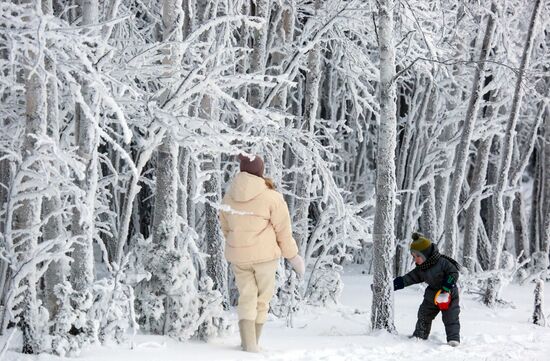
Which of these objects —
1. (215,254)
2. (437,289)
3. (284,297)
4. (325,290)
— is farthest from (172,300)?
(325,290)

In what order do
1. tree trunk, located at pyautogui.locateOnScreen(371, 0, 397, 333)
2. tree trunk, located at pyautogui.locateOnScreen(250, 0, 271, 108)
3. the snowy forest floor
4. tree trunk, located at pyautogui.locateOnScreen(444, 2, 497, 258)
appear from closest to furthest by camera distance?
1. the snowy forest floor
2. tree trunk, located at pyautogui.locateOnScreen(371, 0, 397, 333)
3. tree trunk, located at pyautogui.locateOnScreen(250, 0, 271, 108)
4. tree trunk, located at pyautogui.locateOnScreen(444, 2, 497, 258)

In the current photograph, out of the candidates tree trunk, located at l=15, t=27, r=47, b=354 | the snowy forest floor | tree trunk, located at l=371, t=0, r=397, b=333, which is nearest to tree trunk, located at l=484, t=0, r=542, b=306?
the snowy forest floor

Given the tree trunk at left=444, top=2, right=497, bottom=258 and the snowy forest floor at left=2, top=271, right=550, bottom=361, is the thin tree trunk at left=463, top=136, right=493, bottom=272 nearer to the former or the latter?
the tree trunk at left=444, top=2, right=497, bottom=258

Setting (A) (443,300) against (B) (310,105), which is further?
(B) (310,105)

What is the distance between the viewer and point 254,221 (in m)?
6.70

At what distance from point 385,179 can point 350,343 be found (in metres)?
1.99

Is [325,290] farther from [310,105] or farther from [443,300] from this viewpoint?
[443,300]

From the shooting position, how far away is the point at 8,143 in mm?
9109

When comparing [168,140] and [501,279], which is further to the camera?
[501,279]

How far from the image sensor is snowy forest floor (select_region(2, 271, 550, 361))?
650 cm

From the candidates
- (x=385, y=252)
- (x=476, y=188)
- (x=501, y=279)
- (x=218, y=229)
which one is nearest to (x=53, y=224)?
(x=385, y=252)

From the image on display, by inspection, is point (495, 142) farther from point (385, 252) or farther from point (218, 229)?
point (385, 252)

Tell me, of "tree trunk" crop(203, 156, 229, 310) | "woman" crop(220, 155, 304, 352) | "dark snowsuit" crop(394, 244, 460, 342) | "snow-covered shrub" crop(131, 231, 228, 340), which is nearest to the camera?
"woman" crop(220, 155, 304, 352)

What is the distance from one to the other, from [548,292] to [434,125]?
14.0 feet
